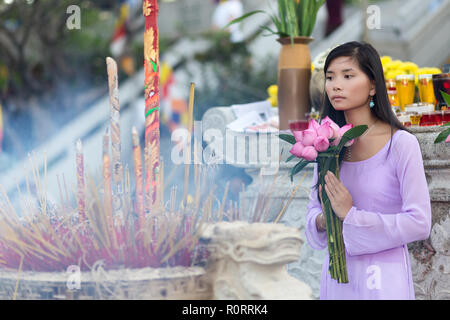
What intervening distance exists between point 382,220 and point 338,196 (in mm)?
150

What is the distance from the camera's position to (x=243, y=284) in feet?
4.79

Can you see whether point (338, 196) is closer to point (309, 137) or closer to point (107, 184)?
point (309, 137)

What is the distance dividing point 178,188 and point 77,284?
1.30ft

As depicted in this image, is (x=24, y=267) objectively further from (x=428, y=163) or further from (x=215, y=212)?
(x=428, y=163)

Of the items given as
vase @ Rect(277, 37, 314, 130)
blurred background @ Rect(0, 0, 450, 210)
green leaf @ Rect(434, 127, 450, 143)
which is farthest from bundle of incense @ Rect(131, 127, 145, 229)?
blurred background @ Rect(0, 0, 450, 210)

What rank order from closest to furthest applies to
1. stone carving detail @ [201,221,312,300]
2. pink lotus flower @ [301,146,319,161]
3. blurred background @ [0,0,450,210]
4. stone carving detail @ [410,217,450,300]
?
1. stone carving detail @ [201,221,312,300]
2. pink lotus flower @ [301,146,319,161]
3. stone carving detail @ [410,217,450,300]
4. blurred background @ [0,0,450,210]

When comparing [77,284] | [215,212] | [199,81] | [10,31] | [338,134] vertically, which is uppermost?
[10,31]

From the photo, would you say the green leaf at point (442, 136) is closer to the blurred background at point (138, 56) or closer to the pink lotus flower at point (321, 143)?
the pink lotus flower at point (321, 143)

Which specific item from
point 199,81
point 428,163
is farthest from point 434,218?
point 199,81

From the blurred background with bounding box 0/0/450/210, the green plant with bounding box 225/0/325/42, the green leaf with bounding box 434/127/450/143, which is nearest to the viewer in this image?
the green leaf with bounding box 434/127/450/143

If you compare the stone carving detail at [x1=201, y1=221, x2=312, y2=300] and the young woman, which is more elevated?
the young woman

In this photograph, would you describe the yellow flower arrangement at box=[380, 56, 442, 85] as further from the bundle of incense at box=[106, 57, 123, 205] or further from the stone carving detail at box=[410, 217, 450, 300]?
the bundle of incense at box=[106, 57, 123, 205]

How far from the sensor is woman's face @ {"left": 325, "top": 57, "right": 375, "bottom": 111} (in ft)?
6.20
